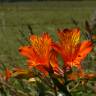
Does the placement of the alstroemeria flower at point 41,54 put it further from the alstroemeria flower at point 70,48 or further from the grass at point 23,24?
the grass at point 23,24

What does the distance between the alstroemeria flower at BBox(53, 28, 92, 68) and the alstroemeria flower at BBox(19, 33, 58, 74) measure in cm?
1

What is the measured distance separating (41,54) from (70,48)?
40mm

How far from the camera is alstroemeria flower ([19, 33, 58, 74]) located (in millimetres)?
738

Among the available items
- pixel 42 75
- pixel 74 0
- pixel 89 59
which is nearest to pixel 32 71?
pixel 42 75

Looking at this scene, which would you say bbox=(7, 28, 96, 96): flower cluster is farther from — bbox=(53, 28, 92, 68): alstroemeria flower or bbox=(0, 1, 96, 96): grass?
bbox=(0, 1, 96, 96): grass

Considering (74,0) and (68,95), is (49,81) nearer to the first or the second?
(68,95)

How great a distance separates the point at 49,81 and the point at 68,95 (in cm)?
6

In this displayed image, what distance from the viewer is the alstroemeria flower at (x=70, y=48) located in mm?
734

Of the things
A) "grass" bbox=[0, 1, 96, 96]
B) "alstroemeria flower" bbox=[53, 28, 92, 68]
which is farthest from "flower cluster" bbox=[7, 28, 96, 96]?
"grass" bbox=[0, 1, 96, 96]

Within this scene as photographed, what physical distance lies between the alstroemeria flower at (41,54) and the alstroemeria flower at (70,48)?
0.04ft

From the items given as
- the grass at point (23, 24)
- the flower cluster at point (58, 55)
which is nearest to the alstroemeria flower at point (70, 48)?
the flower cluster at point (58, 55)

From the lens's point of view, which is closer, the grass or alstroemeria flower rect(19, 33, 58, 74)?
alstroemeria flower rect(19, 33, 58, 74)

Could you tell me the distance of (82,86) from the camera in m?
0.79

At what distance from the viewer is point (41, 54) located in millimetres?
743
